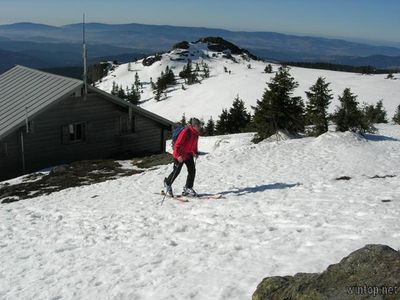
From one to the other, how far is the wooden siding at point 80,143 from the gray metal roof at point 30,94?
0.49 meters

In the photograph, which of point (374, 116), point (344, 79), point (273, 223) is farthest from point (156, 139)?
point (344, 79)

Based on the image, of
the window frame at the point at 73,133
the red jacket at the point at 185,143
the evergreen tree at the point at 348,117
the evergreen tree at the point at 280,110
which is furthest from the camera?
the evergreen tree at the point at 280,110

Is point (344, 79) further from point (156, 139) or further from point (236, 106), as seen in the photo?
point (156, 139)

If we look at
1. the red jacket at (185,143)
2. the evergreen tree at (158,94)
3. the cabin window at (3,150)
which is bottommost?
the evergreen tree at (158,94)

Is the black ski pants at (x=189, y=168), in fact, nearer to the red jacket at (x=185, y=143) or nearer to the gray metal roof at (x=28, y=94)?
the red jacket at (x=185, y=143)

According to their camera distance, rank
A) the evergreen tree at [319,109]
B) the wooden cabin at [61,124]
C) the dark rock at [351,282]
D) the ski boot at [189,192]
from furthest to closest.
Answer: the evergreen tree at [319,109] < the wooden cabin at [61,124] < the ski boot at [189,192] < the dark rock at [351,282]

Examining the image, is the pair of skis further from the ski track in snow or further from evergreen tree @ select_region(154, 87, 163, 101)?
evergreen tree @ select_region(154, 87, 163, 101)

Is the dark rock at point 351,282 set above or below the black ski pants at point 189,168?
above

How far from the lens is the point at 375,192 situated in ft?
40.4

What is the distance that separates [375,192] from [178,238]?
611 centimetres

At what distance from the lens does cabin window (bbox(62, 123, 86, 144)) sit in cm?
2561

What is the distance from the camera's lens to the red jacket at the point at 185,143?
1290 cm

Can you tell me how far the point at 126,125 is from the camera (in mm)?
28938

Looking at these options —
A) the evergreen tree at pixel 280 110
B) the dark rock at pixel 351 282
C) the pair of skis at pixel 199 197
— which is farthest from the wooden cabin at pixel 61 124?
the dark rock at pixel 351 282
